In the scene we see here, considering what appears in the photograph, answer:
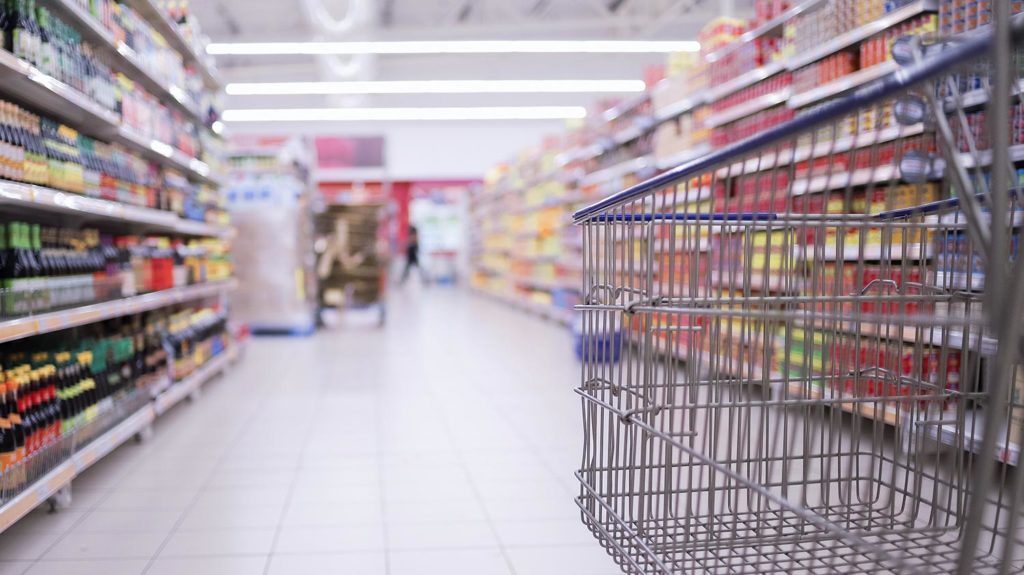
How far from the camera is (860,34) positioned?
409cm

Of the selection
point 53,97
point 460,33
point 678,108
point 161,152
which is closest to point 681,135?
point 678,108

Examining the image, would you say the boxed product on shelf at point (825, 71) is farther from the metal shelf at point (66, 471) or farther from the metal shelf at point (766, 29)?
the metal shelf at point (66, 471)

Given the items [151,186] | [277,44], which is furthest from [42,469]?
[277,44]

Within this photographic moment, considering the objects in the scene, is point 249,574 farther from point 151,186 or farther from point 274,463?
point 151,186

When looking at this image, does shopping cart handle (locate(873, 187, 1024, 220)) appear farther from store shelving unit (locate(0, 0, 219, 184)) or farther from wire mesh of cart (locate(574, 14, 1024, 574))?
store shelving unit (locate(0, 0, 219, 184))

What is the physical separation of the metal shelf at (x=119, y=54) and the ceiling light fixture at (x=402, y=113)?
13209mm

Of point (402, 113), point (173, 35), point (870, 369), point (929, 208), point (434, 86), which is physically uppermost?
point (434, 86)

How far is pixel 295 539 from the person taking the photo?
8.38ft

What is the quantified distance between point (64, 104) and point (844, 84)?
379cm

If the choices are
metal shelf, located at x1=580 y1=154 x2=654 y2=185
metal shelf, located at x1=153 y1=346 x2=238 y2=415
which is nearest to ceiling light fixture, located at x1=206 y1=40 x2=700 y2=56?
metal shelf, located at x1=580 y1=154 x2=654 y2=185

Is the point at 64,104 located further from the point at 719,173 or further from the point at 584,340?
the point at 719,173

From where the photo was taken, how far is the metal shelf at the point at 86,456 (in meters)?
2.35

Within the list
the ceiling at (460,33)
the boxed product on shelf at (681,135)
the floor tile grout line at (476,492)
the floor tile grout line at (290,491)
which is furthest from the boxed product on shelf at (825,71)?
the ceiling at (460,33)

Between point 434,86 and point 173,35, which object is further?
point 434,86
